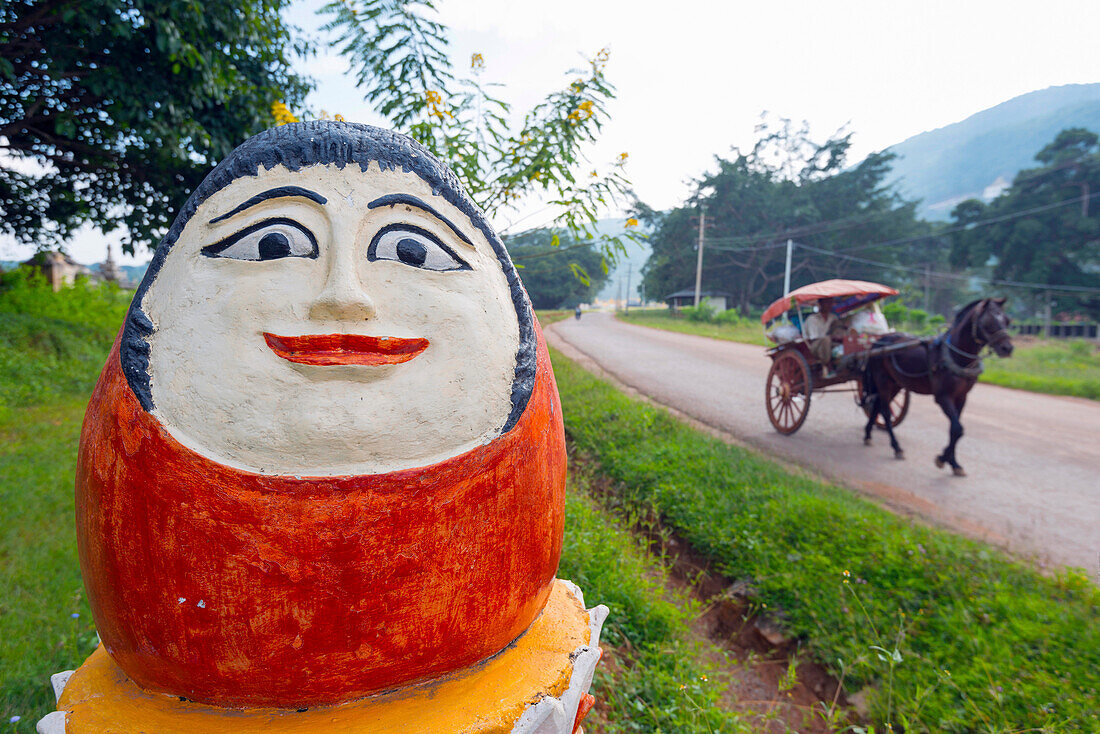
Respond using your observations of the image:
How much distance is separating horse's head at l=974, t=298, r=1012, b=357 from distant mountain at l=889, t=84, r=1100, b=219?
273ft

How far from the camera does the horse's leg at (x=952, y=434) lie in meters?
4.90

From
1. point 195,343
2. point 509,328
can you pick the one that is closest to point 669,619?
point 509,328

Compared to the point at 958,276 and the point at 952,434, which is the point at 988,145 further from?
the point at 952,434

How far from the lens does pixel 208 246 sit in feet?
4.17

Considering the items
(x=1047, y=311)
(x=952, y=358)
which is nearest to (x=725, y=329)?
(x=1047, y=311)

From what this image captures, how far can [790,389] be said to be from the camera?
6.26 metres

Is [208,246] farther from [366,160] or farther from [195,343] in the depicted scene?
[366,160]

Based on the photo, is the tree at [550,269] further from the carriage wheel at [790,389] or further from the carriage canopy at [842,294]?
the carriage wheel at [790,389]

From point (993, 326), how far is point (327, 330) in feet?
18.2

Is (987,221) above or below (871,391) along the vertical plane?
above

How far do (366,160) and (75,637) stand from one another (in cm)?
237

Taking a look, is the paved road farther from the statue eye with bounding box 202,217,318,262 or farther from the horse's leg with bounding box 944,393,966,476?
the statue eye with bounding box 202,217,318,262

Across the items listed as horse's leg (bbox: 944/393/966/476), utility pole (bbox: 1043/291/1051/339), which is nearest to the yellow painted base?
horse's leg (bbox: 944/393/966/476)

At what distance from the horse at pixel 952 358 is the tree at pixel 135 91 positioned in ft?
20.4
